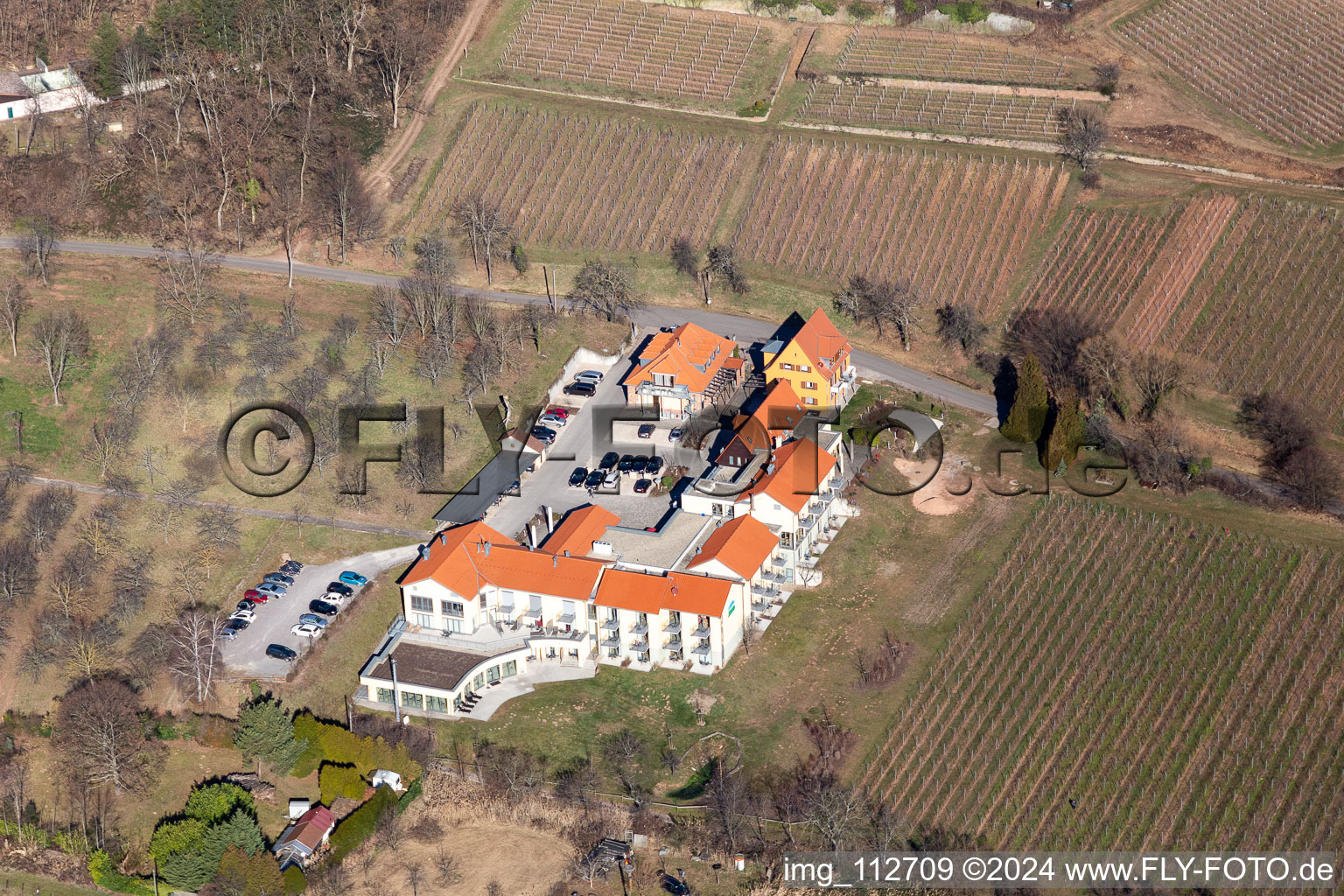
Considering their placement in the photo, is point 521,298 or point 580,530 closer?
point 580,530

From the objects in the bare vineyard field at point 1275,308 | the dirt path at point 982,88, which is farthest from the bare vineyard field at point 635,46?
the bare vineyard field at point 1275,308

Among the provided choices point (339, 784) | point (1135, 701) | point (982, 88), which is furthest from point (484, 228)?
point (1135, 701)

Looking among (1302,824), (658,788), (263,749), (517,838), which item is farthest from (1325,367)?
(263,749)

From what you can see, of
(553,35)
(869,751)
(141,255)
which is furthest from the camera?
(553,35)

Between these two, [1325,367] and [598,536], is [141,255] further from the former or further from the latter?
[1325,367]

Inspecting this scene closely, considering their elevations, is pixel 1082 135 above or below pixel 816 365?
above

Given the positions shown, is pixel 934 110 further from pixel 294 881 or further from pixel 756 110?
pixel 294 881
